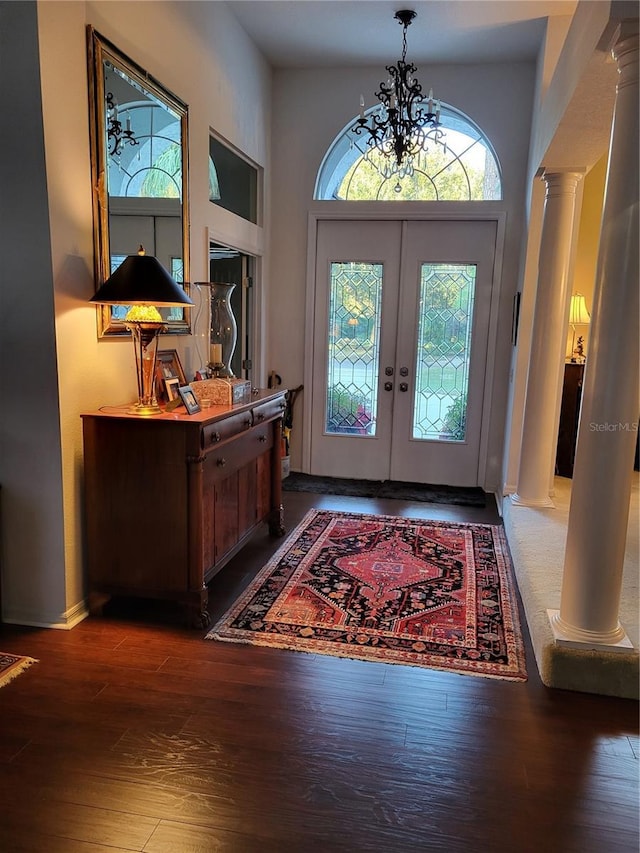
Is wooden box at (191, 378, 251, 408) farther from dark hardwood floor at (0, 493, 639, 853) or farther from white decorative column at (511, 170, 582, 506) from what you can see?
white decorative column at (511, 170, 582, 506)

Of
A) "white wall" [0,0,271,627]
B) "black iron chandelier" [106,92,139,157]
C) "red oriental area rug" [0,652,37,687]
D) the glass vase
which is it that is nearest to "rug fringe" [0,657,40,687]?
"red oriental area rug" [0,652,37,687]

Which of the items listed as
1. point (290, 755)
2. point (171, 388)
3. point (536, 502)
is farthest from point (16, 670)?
point (536, 502)

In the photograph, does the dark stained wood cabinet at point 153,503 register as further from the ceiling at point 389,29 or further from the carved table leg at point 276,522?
the ceiling at point 389,29

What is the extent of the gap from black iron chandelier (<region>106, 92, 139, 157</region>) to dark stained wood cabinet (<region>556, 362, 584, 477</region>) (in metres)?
3.73

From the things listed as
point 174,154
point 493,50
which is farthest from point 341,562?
point 493,50

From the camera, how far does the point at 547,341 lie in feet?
13.1

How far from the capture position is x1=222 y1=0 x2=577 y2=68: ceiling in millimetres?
4133

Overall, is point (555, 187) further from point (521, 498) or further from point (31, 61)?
point (31, 61)

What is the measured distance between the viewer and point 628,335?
226 centimetres

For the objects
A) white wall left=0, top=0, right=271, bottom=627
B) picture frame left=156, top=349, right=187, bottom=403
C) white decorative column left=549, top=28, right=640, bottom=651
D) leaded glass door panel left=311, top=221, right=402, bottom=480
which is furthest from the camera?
leaded glass door panel left=311, top=221, right=402, bottom=480

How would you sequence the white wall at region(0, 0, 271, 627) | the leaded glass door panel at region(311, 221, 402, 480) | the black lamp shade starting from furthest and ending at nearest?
the leaded glass door panel at region(311, 221, 402, 480) < the black lamp shade < the white wall at region(0, 0, 271, 627)

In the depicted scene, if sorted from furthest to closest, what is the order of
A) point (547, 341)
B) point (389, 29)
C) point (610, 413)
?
point (389, 29) → point (547, 341) → point (610, 413)

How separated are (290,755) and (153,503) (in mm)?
1278

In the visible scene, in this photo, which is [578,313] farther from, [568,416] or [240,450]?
[240,450]
